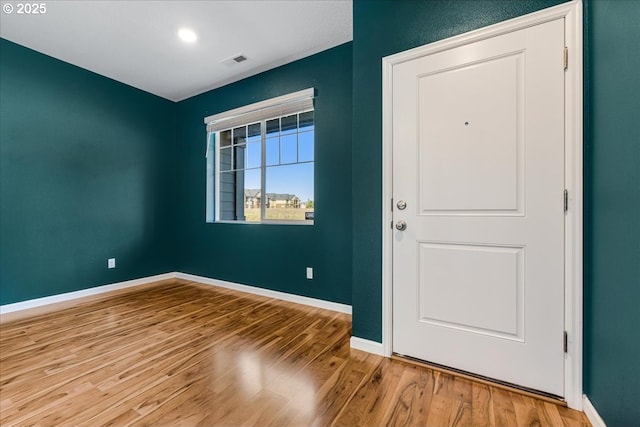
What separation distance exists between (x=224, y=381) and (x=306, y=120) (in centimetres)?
250

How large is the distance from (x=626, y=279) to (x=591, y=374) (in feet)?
1.89

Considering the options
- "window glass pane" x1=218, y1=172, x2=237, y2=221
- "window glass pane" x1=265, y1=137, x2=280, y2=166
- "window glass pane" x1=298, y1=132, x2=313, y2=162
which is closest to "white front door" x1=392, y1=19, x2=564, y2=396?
"window glass pane" x1=298, y1=132, x2=313, y2=162

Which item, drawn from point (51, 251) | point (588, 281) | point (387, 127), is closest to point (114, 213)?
point (51, 251)

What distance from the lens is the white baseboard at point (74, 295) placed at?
2.70 meters

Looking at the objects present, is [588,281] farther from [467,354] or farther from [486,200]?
[467,354]

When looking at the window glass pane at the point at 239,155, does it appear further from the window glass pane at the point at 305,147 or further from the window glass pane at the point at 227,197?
the window glass pane at the point at 305,147

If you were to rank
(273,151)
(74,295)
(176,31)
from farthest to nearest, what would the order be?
(273,151), (74,295), (176,31)

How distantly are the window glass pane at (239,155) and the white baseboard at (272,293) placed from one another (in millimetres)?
1559

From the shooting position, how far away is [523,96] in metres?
1.48

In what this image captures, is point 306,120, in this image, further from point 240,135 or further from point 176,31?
point 176,31

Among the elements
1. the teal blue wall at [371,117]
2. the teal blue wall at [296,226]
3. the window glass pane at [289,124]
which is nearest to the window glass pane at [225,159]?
the teal blue wall at [296,226]

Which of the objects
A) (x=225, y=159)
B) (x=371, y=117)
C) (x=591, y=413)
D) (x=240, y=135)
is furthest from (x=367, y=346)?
(x=225, y=159)

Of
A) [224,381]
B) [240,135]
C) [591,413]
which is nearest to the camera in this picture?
[591,413]

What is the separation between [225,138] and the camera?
12.5 feet
